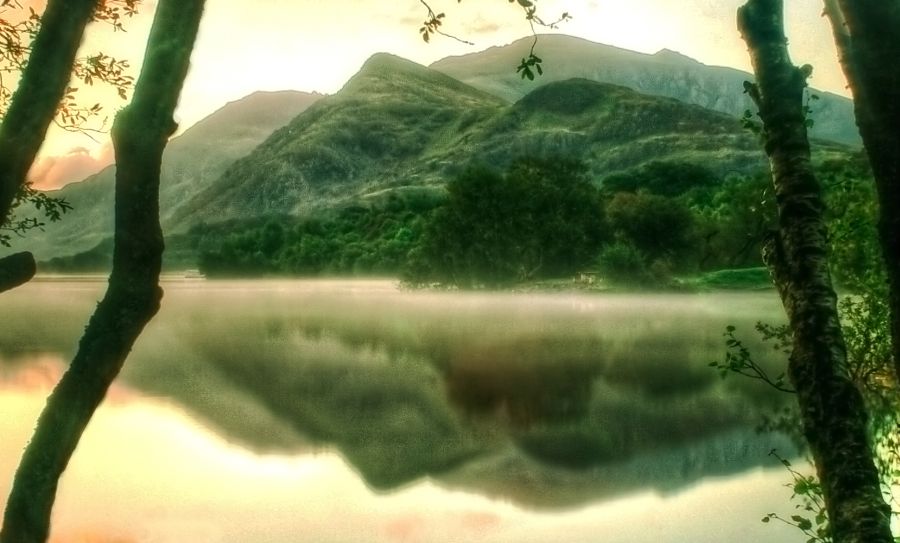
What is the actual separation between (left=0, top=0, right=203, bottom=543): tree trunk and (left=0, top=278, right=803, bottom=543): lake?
13.1 metres

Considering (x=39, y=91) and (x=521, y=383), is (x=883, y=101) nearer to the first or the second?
(x=39, y=91)

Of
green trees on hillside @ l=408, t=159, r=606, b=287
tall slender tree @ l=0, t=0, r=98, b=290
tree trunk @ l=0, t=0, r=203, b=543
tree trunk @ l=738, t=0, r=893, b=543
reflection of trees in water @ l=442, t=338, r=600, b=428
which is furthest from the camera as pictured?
green trees on hillside @ l=408, t=159, r=606, b=287

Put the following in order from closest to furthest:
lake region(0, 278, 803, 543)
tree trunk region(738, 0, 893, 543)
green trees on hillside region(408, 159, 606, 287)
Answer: tree trunk region(738, 0, 893, 543), lake region(0, 278, 803, 543), green trees on hillside region(408, 159, 606, 287)

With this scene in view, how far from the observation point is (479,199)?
80750mm

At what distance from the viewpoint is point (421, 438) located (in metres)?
26.2

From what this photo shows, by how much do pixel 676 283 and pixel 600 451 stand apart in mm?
55410

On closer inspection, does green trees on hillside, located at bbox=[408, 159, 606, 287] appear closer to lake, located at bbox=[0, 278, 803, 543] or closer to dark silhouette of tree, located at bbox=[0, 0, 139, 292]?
lake, located at bbox=[0, 278, 803, 543]

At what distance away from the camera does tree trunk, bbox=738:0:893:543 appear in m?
3.29

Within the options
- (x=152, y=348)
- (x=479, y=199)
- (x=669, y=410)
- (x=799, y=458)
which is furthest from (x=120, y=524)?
(x=479, y=199)

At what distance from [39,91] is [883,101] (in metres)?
2.96

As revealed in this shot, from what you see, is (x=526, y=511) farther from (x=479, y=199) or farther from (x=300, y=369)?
(x=479, y=199)

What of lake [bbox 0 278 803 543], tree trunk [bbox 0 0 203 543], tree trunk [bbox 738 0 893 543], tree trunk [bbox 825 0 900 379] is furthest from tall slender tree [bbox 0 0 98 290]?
lake [bbox 0 278 803 543]

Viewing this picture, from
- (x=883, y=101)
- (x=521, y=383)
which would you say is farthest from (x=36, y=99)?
(x=521, y=383)

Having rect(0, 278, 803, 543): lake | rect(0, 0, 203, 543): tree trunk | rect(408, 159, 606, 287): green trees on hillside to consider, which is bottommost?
rect(0, 278, 803, 543): lake
